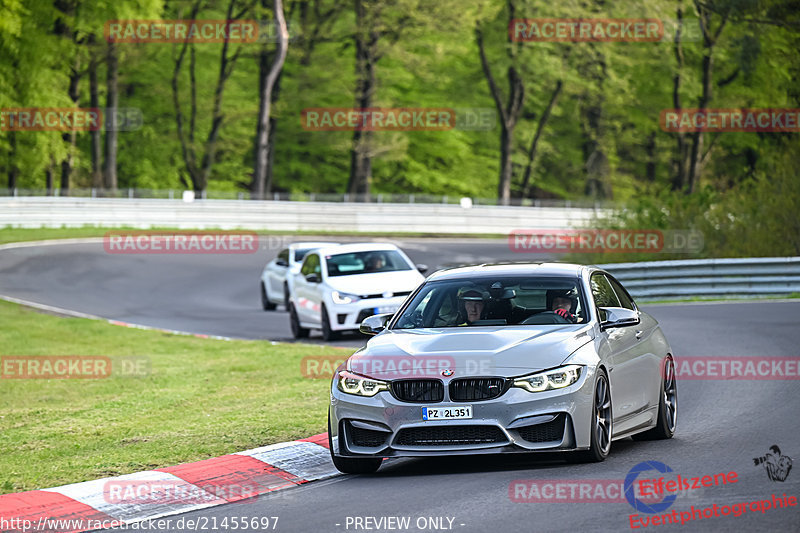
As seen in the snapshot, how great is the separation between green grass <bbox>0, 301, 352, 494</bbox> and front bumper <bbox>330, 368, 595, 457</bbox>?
1.90 meters

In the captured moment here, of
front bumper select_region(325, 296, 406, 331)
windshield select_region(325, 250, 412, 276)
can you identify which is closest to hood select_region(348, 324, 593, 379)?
front bumper select_region(325, 296, 406, 331)

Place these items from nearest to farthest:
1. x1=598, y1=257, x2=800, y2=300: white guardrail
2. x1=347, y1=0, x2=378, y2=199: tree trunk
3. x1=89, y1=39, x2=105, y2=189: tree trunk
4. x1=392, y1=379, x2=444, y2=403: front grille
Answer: x1=392, y1=379, x2=444, y2=403: front grille
x1=598, y1=257, x2=800, y2=300: white guardrail
x1=89, y1=39, x2=105, y2=189: tree trunk
x1=347, y1=0, x2=378, y2=199: tree trunk

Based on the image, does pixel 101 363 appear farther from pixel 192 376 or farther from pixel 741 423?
pixel 741 423

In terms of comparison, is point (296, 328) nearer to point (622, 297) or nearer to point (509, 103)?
point (622, 297)

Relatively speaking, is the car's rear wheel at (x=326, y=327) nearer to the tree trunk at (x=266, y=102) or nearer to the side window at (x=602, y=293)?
the side window at (x=602, y=293)

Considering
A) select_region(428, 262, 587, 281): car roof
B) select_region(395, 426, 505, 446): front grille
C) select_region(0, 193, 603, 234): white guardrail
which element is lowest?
select_region(0, 193, 603, 234): white guardrail

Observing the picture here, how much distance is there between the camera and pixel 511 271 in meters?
10.3

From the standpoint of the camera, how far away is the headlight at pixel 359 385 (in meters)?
8.94

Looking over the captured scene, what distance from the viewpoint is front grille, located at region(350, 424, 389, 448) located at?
8.93 metres

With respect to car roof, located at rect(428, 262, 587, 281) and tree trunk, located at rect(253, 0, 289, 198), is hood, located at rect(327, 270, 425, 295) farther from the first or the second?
tree trunk, located at rect(253, 0, 289, 198)

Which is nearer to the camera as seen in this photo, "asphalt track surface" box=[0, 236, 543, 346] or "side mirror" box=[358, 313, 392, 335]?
"side mirror" box=[358, 313, 392, 335]

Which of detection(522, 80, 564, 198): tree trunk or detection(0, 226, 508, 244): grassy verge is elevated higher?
detection(522, 80, 564, 198): tree trunk

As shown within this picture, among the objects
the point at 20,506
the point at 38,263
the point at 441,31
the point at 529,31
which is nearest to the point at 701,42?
the point at 529,31

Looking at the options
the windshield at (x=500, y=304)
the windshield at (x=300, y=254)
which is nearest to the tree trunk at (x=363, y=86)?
the windshield at (x=300, y=254)
